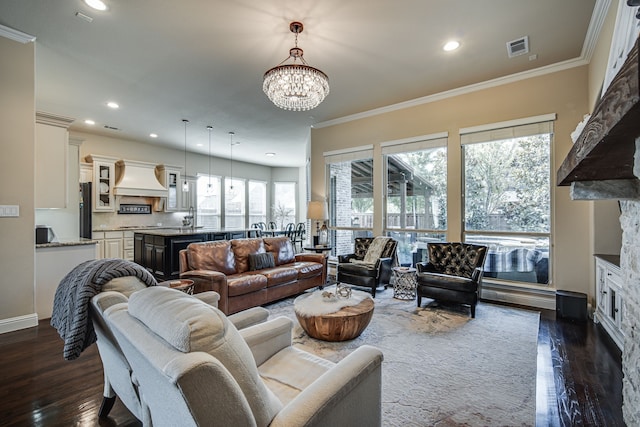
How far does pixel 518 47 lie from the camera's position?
3469mm

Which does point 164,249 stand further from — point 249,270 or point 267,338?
point 267,338

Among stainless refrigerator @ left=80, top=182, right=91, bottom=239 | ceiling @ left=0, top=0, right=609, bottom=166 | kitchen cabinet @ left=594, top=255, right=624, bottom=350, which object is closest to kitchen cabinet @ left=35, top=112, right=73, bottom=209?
ceiling @ left=0, top=0, right=609, bottom=166

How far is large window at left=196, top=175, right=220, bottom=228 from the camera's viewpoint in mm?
9227

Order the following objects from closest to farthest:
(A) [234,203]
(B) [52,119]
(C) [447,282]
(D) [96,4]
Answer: (D) [96,4], (C) [447,282], (B) [52,119], (A) [234,203]

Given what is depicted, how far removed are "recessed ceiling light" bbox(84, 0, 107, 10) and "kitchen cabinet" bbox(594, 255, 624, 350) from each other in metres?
5.19

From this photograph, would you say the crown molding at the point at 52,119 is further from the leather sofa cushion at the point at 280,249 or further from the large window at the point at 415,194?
the large window at the point at 415,194

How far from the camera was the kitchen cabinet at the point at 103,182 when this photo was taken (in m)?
6.94

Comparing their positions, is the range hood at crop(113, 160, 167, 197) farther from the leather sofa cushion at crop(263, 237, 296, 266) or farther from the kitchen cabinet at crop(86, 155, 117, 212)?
the leather sofa cushion at crop(263, 237, 296, 266)

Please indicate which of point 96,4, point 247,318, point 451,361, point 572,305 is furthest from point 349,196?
point 96,4

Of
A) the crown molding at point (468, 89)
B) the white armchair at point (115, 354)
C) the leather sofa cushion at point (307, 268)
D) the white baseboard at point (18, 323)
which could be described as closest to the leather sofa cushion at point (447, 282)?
the leather sofa cushion at point (307, 268)

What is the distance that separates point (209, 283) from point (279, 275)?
1057 mm

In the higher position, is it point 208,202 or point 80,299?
point 208,202

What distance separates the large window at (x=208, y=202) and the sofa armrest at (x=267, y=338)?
8058 millimetres

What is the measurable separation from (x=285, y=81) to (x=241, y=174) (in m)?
7.73
